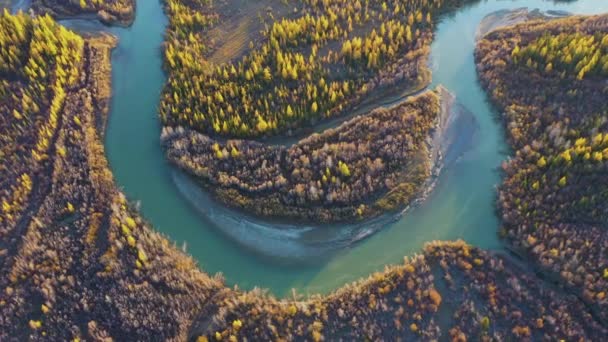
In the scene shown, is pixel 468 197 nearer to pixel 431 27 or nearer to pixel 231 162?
pixel 231 162

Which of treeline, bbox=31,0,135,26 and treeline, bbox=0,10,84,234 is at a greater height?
treeline, bbox=31,0,135,26

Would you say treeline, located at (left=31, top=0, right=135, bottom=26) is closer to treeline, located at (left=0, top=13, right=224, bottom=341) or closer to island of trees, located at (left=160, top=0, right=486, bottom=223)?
island of trees, located at (left=160, top=0, right=486, bottom=223)

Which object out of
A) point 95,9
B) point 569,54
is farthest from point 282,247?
point 95,9

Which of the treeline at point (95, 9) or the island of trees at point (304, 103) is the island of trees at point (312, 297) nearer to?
the island of trees at point (304, 103)

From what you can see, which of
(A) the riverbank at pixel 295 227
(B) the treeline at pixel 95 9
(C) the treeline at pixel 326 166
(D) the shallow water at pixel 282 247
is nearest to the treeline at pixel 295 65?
(C) the treeline at pixel 326 166

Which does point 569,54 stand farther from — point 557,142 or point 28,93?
point 28,93

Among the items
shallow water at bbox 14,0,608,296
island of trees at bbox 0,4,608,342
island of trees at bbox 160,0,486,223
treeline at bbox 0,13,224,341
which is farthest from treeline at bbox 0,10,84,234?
island of trees at bbox 160,0,486,223
